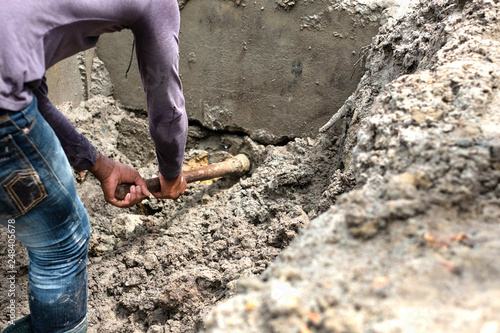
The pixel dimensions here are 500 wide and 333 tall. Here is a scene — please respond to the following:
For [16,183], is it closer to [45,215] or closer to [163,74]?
[45,215]

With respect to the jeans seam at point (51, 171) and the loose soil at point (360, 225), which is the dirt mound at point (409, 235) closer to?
the loose soil at point (360, 225)

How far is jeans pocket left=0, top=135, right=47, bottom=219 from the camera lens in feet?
3.63

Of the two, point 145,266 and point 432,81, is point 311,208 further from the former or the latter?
point 432,81

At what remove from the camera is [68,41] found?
48.2 inches

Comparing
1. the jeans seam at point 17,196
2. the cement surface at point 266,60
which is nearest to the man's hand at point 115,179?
the jeans seam at point 17,196

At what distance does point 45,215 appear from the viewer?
1238 millimetres

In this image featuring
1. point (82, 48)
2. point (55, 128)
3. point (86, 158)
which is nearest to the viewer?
point (82, 48)

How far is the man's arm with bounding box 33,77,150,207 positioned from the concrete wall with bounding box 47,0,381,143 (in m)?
1.02

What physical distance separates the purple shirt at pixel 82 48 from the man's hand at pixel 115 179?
0.21ft

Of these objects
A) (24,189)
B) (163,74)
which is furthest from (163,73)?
(24,189)

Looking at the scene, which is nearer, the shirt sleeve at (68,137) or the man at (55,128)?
the man at (55,128)

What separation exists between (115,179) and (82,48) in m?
0.67

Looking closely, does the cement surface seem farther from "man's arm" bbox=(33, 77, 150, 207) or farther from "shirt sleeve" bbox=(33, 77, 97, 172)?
"shirt sleeve" bbox=(33, 77, 97, 172)

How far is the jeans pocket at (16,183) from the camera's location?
43.6 inches
